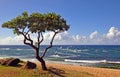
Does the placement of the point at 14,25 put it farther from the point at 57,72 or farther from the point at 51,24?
the point at 57,72

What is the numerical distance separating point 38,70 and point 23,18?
620 cm

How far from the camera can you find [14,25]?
2920 cm

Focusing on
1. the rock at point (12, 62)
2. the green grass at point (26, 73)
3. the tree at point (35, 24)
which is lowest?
the green grass at point (26, 73)

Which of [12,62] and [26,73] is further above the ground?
[12,62]

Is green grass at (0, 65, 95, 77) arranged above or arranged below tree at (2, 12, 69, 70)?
below

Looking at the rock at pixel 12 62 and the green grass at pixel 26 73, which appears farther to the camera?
the rock at pixel 12 62

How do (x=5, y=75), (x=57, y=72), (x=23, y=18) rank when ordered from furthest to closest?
(x=57, y=72) < (x=23, y=18) < (x=5, y=75)

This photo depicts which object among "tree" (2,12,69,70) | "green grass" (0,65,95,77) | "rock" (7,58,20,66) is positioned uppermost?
"tree" (2,12,69,70)

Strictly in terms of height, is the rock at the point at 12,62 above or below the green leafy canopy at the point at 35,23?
below

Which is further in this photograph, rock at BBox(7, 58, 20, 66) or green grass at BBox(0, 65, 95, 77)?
rock at BBox(7, 58, 20, 66)

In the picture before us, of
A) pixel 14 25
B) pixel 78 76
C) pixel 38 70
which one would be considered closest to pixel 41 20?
pixel 14 25

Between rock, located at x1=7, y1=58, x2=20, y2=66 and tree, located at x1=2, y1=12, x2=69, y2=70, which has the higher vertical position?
tree, located at x1=2, y1=12, x2=69, y2=70

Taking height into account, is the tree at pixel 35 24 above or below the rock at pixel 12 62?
above

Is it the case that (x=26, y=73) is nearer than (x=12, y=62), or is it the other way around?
(x=26, y=73)
